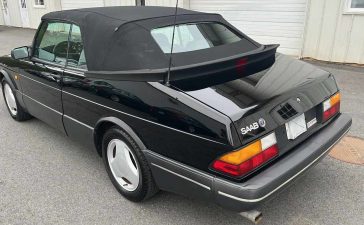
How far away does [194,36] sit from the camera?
3.20m

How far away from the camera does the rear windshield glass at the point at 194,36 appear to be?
2977mm

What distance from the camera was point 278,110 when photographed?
238cm

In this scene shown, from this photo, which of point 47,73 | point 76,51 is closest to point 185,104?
point 76,51

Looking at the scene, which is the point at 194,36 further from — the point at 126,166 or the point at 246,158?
the point at 246,158

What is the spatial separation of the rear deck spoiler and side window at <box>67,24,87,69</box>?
0.23 meters

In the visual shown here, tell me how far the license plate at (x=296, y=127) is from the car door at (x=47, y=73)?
2.23 meters

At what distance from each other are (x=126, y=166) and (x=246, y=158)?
1.19m

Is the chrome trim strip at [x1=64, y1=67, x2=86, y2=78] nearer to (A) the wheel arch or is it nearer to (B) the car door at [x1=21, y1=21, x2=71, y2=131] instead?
(B) the car door at [x1=21, y1=21, x2=71, y2=131]

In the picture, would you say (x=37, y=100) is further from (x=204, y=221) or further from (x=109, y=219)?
(x=204, y=221)

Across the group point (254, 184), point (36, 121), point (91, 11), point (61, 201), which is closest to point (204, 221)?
point (254, 184)

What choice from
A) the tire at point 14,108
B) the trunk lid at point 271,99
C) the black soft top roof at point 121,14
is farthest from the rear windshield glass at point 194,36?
the tire at point 14,108

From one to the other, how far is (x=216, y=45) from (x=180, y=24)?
15.5 inches

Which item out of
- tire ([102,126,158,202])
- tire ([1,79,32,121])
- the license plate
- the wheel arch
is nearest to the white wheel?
tire ([102,126,158,202])

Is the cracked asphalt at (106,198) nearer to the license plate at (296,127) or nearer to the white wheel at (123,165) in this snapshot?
the white wheel at (123,165)
